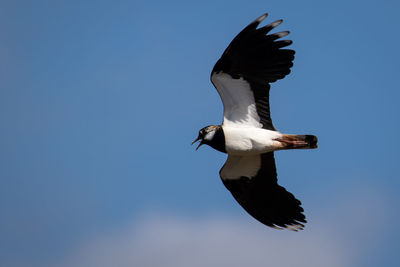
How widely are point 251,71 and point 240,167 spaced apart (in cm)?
215

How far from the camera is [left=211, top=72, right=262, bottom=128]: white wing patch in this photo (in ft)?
35.4

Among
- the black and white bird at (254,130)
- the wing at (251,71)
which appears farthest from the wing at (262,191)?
the wing at (251,71)

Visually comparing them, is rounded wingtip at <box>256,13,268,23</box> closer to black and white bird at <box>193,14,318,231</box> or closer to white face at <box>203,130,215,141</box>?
black and white bird at <box>193,14,318,231</box>

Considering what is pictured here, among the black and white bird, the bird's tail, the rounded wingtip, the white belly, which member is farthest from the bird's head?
the rounded wingtip

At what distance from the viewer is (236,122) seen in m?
11.1

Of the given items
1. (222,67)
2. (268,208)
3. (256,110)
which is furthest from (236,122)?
(268,208)

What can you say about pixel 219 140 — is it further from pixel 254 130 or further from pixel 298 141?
pixel 298 141

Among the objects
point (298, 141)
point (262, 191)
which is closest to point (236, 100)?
point (298, 141)

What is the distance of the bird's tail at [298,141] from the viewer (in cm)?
1056

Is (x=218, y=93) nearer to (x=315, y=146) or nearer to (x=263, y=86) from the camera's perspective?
(x=263, y=86)

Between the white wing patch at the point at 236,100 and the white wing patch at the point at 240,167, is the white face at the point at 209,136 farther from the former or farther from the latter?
the white wing patch at the point at 240,167

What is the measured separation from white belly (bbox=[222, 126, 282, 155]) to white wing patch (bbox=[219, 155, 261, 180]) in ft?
2.34

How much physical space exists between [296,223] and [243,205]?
3.74 feet

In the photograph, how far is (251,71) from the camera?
35.2 feet
